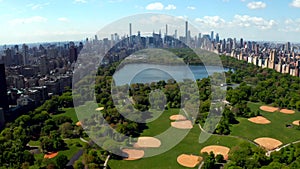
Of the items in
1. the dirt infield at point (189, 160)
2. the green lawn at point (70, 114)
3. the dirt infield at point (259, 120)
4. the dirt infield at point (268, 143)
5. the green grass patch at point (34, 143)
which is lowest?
the green grass patch at point (34, 143)

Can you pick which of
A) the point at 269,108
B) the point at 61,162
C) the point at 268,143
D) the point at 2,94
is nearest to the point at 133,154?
the point at 61,162

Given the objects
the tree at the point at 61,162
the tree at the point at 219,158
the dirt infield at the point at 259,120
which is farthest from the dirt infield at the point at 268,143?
the tree at the point at 61,162

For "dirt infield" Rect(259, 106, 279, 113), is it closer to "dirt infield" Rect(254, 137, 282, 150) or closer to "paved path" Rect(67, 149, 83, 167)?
"dirt infield" Rect(254, 137, 282, 150)

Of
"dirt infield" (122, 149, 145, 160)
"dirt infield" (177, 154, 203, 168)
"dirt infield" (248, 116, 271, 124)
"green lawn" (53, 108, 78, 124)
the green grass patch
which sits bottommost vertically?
the green grass patch

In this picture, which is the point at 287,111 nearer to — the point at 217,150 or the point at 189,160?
the point at 217,150

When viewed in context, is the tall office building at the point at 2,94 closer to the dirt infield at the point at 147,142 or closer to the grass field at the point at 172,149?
the grass field at the point at 172,149

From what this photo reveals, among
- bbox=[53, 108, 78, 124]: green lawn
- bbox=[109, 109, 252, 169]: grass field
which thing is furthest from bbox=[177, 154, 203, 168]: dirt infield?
bbox=[53, 108, 78, 124]: green lawn

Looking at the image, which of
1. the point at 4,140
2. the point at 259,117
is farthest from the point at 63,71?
the point at 259,117

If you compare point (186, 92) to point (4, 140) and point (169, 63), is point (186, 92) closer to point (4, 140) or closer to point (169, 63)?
point (4, 140)
